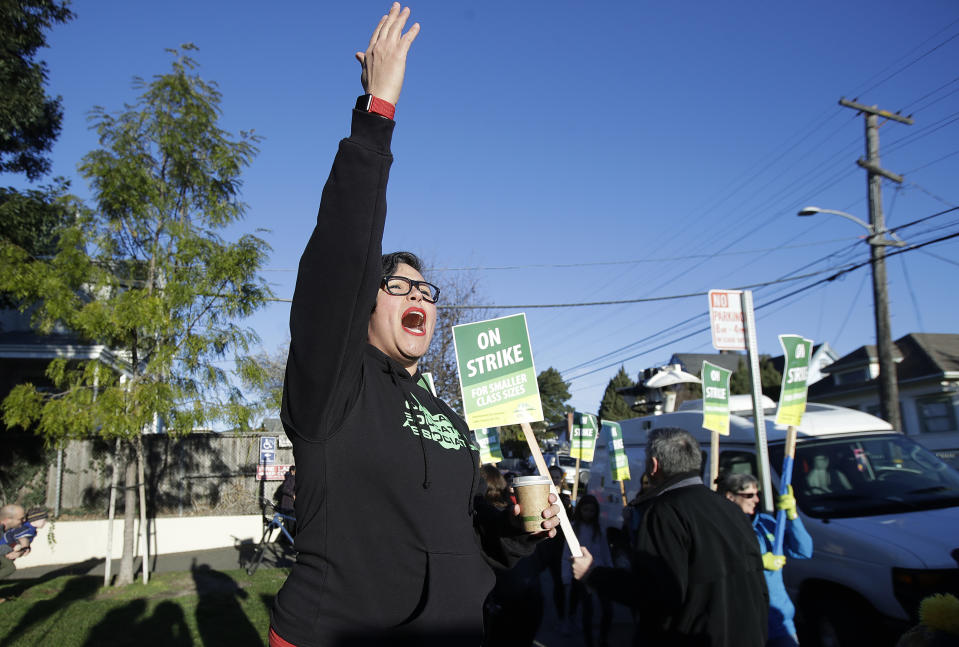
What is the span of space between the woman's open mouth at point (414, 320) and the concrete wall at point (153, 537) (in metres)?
12.6

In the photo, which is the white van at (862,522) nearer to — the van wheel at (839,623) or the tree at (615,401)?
the van wheel at (839,623)

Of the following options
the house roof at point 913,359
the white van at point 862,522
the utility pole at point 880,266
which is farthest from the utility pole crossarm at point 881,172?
the house roof at point 913,359

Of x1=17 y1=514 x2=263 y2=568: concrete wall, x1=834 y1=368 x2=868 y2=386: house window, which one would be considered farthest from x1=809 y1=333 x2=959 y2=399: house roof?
x1=17 y1=514 x2=263 y2=568: concrete wall

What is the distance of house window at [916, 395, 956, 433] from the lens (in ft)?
77.9

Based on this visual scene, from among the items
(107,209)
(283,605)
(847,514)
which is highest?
(107,209)

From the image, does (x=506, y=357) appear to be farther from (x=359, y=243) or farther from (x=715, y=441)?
(x=359, y=243)

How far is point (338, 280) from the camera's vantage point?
1.36 m

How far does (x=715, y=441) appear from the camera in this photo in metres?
6.88

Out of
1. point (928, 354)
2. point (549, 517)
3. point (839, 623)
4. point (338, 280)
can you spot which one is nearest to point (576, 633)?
point (839, 623)

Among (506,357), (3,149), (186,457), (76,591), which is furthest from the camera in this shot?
(186,457)

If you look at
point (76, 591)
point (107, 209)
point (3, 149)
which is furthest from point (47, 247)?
point (76, 591)

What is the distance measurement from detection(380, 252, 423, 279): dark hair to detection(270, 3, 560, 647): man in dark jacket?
48 centimetres

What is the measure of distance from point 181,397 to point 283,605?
858 cm

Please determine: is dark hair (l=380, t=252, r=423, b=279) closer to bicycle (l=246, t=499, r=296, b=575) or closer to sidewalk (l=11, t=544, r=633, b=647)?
sidewalk (l=11, t=544, r=633, b=647)
